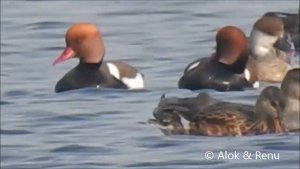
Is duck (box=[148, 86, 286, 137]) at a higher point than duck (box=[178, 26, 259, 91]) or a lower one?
higher

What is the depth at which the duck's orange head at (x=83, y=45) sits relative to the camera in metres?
15.1

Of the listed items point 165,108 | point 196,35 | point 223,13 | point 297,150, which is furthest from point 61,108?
point 223,13

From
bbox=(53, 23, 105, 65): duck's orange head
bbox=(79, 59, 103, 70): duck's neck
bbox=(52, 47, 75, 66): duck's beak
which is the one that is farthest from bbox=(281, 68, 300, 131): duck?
bbox=(52, 47, 75, 66): duck's beak

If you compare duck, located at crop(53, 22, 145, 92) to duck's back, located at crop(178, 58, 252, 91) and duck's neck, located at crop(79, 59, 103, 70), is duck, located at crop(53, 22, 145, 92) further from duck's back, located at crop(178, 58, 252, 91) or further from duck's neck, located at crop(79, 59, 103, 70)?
duck's back, located at crop(178, 58, 252, 91)

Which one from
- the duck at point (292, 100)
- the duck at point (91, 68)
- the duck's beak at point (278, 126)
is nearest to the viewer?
the duck's beak at point (278, 126)

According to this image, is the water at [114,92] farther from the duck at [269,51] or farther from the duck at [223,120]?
the duck at [269,51]

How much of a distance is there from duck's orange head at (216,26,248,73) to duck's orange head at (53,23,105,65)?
1.07 m

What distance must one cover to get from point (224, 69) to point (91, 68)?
3.72ft

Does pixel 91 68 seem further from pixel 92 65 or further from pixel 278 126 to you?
pixel 278 126

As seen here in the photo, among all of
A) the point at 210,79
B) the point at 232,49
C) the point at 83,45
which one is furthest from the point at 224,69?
the point at 83,45

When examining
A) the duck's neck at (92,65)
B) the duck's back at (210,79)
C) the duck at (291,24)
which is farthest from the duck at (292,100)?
the duck at (291,24)

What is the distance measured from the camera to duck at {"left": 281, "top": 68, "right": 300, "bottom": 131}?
39.7 feet

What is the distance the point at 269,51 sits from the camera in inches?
634

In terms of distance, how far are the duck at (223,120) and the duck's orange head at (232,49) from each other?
2534 millimetres
